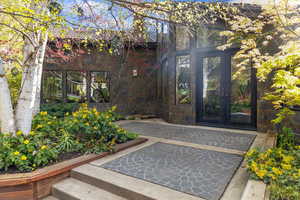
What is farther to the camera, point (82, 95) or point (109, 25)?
point (82, 95)

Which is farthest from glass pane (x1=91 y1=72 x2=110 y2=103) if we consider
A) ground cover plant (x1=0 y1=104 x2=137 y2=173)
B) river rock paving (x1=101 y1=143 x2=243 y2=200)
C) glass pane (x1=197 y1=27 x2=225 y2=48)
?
river rock paving (x1=101 y1=143 x2=243 y2=200)

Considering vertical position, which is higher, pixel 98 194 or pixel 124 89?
pixel 124 89

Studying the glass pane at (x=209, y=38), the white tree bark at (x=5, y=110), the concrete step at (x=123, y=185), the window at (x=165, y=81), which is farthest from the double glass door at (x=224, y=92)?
the white tree bark at (x=5, y=110)

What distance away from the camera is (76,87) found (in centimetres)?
890

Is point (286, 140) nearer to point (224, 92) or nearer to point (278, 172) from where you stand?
point (278, 172)

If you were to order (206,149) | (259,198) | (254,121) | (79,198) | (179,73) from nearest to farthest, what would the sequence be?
(259,198) < (79,198) < (206,149) < (254,121) < (179,73)

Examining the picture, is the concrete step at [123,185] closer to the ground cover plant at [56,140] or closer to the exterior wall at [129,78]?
the ground cover plant at [56,140]

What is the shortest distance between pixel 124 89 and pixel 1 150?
657 cm

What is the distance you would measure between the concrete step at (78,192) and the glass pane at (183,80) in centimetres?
464

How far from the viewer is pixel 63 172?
2924mm

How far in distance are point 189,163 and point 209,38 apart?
452 cm

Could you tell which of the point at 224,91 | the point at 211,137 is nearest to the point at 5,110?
the point at 211,137

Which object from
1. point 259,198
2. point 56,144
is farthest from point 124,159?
Result: point 259,198

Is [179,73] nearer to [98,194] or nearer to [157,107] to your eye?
[157,107]
